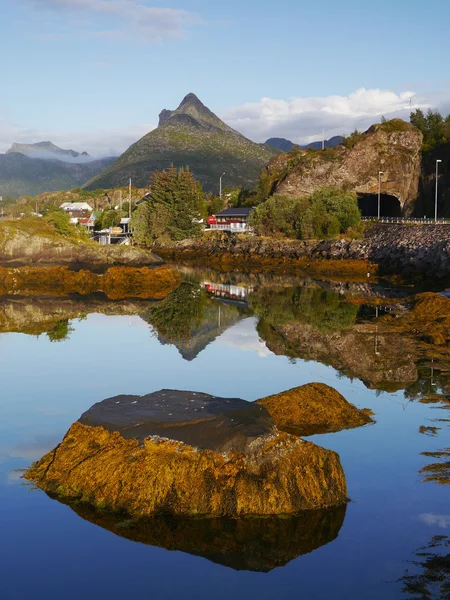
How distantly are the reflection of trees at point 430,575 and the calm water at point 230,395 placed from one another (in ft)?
0.11

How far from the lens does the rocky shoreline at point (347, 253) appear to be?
61.1m

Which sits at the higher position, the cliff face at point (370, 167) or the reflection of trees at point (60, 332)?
the cliff face at point (370, 167)

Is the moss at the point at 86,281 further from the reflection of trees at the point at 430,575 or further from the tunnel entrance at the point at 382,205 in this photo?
the tunnel entrance at the point at 382,205

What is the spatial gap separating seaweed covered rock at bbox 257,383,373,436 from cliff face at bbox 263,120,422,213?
85.0 m

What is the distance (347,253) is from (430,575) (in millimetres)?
66067

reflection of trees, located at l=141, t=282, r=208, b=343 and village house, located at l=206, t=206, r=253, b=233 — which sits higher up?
village house, located at l=206, t=206, r=253, b=233

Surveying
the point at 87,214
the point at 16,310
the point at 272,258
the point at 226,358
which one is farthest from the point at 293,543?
the point at 87,214

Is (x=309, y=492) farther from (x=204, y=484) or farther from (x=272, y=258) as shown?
(x=272, y=258)

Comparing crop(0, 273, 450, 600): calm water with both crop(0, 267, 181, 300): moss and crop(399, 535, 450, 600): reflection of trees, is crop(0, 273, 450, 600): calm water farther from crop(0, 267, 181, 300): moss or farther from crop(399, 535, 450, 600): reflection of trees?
crop(0, 267, 181, 300): moss

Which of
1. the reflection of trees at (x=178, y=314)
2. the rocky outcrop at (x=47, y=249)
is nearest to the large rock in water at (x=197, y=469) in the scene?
the reflection of trees at (x=178, y=314)

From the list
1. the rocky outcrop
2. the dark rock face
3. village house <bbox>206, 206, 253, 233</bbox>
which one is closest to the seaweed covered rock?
the dark rock face

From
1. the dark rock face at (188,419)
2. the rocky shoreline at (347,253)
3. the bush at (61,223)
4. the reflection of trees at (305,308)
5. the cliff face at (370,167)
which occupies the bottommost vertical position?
the reflection of trees at (305,308)

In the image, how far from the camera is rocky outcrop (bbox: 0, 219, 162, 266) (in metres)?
64.9

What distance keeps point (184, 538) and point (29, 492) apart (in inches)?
150
